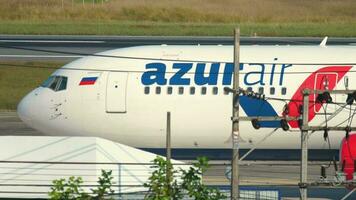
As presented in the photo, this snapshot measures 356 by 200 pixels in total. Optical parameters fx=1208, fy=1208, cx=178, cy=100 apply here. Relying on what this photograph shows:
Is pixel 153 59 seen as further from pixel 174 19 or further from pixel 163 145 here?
pixel 174 19

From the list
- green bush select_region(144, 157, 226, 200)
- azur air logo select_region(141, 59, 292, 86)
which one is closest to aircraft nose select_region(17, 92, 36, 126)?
azur air logo select_region(141, 59, 292, 86)

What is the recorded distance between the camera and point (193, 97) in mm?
37312

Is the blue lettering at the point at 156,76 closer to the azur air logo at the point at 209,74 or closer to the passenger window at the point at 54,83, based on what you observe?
the azur air logo at the point at 209,74

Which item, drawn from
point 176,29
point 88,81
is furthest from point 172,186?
point 176,29

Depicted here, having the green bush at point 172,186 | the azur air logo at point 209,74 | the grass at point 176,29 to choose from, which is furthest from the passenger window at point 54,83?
the grass at point 176,29

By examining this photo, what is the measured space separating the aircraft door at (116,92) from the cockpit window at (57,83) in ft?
5.25

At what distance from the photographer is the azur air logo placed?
121ft

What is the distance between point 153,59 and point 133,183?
416 inches

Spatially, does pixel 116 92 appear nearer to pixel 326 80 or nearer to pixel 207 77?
pixel 207 77

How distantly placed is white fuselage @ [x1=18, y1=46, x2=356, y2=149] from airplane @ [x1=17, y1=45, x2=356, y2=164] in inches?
1.2

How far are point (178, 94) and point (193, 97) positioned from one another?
498mm

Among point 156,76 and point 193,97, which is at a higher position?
point 156,76

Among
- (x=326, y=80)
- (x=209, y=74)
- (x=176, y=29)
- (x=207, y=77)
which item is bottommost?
(x=326, y=80)

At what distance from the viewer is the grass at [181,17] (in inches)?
3248
